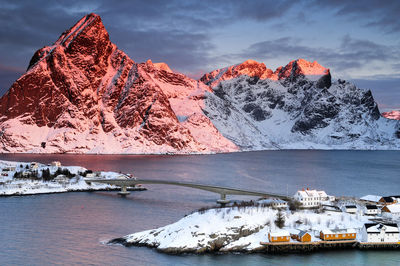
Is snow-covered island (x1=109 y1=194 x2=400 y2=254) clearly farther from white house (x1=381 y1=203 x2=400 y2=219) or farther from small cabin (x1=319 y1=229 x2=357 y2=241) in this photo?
white house (x1=381 y1=203 x2=400 y2=219)

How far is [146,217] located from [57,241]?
19263mm

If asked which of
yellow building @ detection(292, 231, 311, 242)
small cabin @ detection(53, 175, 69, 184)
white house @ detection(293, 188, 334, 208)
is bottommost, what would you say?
yellow building @ detection(292, 231, 311, 242)

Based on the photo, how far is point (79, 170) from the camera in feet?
440

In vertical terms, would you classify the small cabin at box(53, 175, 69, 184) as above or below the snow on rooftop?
above

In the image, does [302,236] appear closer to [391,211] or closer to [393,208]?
[391,211]

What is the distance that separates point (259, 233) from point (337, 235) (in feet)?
32.5

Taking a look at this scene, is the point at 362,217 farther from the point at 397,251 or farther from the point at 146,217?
the point at 146,217

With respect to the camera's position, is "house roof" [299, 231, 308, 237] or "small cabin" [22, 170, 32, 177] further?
"small cabin" [22, 170, 32, 177]

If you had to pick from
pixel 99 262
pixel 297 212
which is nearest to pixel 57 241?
pixel 99 262

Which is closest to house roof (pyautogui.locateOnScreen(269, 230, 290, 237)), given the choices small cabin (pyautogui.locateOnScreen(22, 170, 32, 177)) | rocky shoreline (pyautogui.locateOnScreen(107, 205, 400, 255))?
rocky shoreline (pyautogui.locateOnScreen(107, 205, 400, 255))

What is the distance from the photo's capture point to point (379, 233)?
60.9 metres

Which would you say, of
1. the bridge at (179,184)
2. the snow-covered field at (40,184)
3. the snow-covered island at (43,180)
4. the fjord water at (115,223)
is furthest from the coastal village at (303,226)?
the snow-covered island at (43,180)

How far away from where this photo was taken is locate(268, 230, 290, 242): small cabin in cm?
5856

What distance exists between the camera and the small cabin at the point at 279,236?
2306 inches
